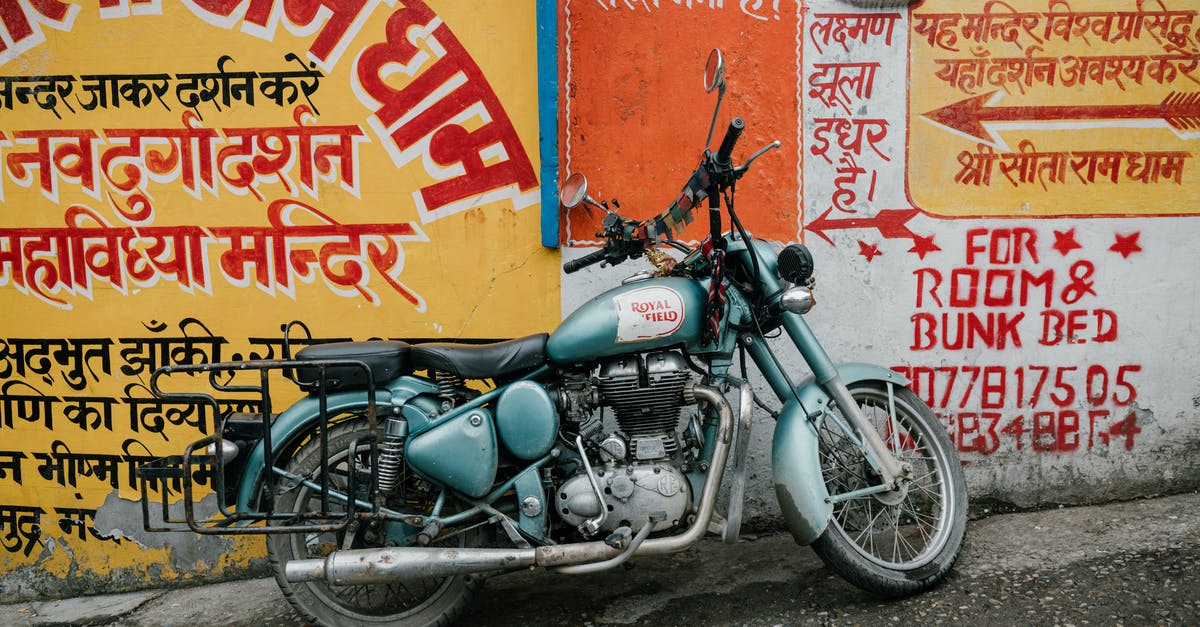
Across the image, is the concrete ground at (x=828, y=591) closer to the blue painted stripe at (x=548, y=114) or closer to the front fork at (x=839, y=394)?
the front fork at (x=839, y=394)

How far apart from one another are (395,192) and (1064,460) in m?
2.99

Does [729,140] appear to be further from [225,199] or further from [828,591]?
[225,199]

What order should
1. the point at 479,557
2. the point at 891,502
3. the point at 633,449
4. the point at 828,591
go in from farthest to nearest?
1. the point at 828,591
2. the point at 891,502
3. the point at 633,449
4. the point at 479,557

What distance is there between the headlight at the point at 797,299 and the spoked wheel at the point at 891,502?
471 millimetres

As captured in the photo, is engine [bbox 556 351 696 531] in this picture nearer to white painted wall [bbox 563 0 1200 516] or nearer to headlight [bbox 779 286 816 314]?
headlight [bbox 779 286 816 314]

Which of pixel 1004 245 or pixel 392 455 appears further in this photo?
pixel 1004 245

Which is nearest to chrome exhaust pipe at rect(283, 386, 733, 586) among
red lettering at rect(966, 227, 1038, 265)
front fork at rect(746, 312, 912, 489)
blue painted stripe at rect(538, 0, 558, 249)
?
front fork at rect(746, 312, 912, 489)

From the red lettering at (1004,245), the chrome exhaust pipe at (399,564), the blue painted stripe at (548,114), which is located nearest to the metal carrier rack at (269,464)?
the chrome exhaust pipe at (399,564)

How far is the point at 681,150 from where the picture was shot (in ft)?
11.9

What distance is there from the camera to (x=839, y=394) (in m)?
2.96

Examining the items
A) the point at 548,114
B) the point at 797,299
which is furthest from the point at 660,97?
the point at 797,299

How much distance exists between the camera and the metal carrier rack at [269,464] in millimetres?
2582

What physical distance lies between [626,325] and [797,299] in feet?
1.74

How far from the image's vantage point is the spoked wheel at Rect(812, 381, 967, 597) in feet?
9.56
